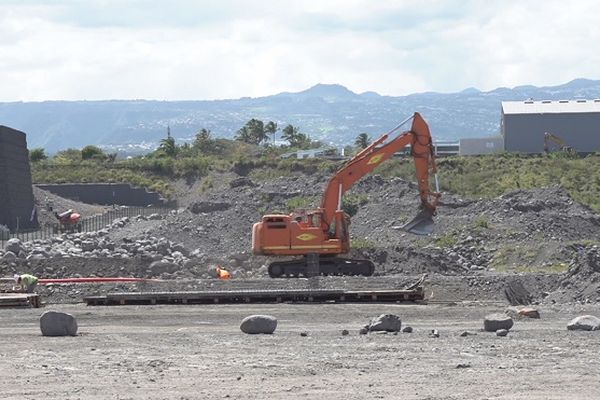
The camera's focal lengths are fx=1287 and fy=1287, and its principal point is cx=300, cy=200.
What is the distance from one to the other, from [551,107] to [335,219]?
193ft

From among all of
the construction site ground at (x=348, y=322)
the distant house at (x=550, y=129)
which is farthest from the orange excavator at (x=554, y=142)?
the construction site ground at (x=348, y=322)

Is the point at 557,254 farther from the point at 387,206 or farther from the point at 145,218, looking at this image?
the point at 145,218

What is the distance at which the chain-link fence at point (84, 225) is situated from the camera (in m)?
51.1

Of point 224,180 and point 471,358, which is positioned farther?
point 224,180

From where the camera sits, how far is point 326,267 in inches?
1318

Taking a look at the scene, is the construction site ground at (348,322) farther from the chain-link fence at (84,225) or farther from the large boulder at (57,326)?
the chain-link fence at (84,225)

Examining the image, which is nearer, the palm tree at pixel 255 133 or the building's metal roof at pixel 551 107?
the building's metal roof at pixel 551 107

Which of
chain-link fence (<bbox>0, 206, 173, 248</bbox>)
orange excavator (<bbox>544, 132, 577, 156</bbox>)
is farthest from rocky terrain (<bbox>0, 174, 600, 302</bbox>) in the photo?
orange excavator (<bbox>544, 132, 577, 156</bbox>)

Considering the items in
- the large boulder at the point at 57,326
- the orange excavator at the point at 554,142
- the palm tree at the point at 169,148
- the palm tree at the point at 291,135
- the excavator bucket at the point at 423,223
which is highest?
the palm tree at the point at 291,135

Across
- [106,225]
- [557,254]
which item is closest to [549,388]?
[557,254]

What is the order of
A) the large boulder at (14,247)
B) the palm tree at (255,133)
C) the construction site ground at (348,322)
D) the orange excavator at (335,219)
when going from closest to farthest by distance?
the construction site ground at (348,322) → the orange excavator at (335,219) → the large boulder at (14,247) → the palm tree at (255,133)

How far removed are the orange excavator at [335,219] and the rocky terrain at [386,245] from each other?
1.24 meters

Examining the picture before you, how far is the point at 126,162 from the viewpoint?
8638 centimetres

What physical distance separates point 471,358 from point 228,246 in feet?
92.4
